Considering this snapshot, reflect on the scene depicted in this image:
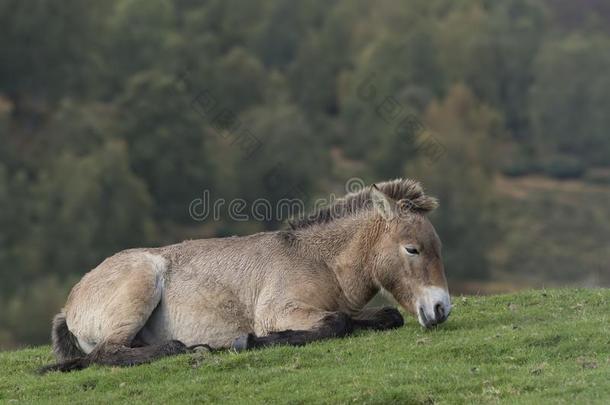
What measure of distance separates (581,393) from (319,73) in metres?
122

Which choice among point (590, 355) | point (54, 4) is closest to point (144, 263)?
point (590, 355)

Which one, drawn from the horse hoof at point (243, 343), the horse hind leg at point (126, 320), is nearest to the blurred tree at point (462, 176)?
the horse hind leg at point (126, 320)

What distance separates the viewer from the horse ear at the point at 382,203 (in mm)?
13781

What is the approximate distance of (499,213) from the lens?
3927 inches

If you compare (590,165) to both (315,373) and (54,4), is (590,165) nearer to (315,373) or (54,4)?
(54,4)

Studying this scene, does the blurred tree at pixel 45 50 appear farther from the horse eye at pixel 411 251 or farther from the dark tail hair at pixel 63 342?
the horse eye at pixel 411 251

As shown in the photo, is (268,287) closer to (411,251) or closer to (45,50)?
(411,251)

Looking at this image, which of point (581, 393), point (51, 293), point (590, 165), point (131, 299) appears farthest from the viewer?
point (590, 165)

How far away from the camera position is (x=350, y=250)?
14125 millimetres

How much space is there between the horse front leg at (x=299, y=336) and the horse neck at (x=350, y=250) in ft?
2.69

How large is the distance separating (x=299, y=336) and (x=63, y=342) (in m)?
3.42

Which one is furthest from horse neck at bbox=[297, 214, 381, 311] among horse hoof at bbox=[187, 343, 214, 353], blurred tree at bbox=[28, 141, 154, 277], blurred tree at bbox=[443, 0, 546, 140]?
blurred tree at bbox=[443, 0, 546, 140]

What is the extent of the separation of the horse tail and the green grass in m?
0.57

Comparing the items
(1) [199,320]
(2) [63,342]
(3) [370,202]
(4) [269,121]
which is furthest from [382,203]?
(4) [269,121]
